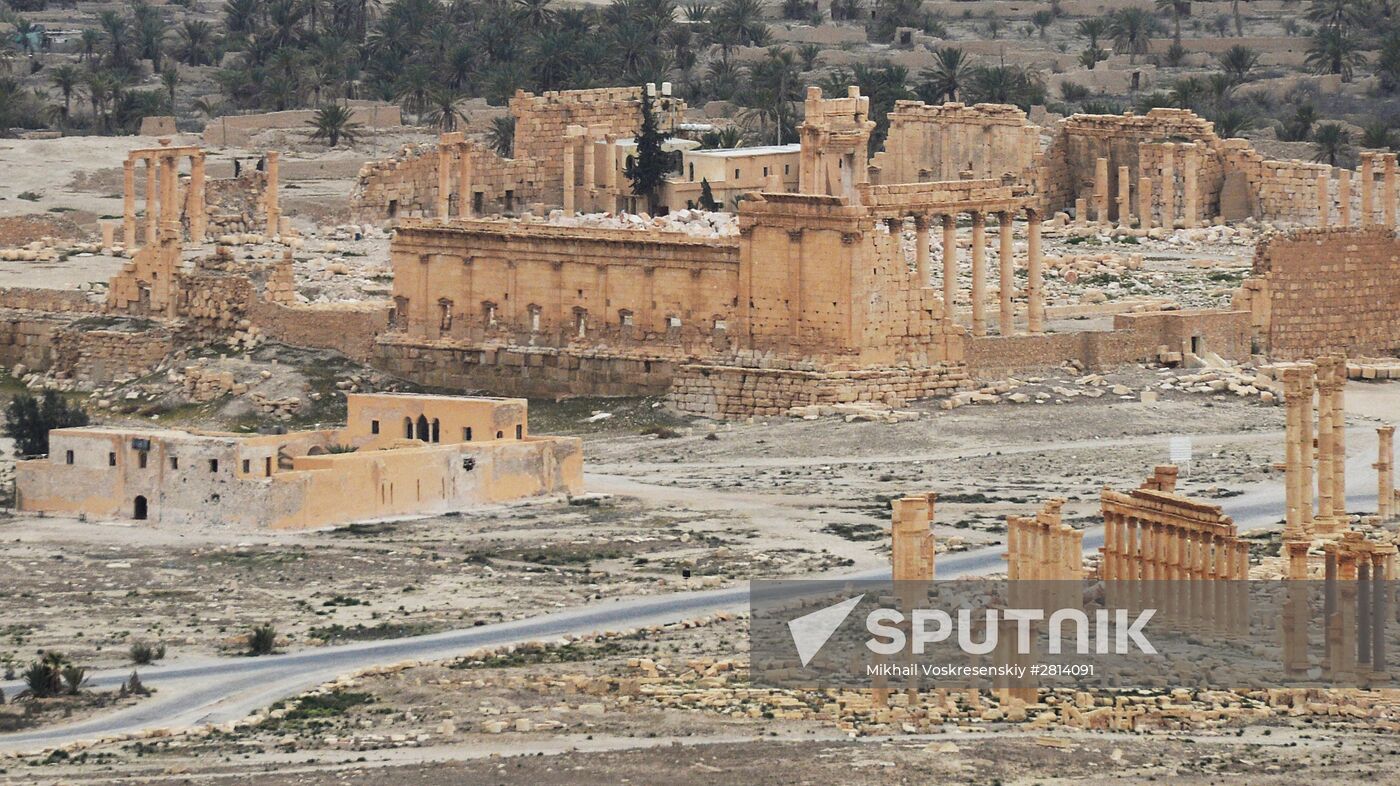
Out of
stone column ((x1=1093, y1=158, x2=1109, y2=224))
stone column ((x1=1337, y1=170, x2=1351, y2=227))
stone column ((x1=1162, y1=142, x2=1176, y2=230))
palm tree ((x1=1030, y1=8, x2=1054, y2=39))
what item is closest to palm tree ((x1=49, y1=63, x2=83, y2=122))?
stone column ((x1=1093, y1=158, x2=1109, y2=224))

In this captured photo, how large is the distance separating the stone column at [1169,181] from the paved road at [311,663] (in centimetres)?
3607

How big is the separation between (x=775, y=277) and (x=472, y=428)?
28.5 ft

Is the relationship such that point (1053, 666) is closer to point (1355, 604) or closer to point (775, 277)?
point (1355, 604)

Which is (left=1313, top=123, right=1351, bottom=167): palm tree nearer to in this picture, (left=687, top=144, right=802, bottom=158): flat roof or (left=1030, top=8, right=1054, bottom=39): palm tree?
(left=687, top=144, right=802, bottom=158): flat roof

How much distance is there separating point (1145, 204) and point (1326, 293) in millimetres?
17034

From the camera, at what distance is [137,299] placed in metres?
86.8

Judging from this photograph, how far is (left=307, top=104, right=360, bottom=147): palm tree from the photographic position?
11194 cm

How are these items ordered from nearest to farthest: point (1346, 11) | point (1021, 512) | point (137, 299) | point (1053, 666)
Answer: point (1053, 666) → point (1021, 512) → point (137, 299) → point (1346, 11)

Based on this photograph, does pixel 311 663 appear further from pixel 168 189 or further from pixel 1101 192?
pixel 1101 192

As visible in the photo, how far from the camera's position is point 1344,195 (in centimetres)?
10031

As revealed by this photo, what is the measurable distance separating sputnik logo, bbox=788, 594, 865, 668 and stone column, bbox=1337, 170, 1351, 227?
3853 cm

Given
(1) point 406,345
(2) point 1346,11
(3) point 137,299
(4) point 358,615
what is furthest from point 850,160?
(2) point 1346,11

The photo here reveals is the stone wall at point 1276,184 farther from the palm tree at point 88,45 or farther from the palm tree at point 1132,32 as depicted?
the palm tree at point 88,45

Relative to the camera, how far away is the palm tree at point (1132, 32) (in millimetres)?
140475
